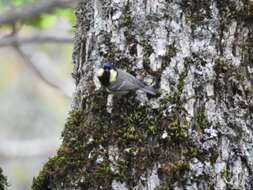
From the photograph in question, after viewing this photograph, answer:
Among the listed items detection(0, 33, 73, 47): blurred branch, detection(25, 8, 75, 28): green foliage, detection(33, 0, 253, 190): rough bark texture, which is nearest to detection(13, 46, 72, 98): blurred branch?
detection(0, 33, 73, 47): blurred branch

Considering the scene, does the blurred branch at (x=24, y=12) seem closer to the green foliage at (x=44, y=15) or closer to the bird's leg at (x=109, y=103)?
the green foliage at (x=44, y=15)

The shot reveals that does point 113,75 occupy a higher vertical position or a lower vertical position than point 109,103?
higher

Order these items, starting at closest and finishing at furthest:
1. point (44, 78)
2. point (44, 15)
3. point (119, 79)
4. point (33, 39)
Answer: point (119, 79) < point (44, 15) < point (33, 39) < point (44, 78)

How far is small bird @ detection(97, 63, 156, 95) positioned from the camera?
118 inches

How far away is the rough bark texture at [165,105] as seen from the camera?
2.94m

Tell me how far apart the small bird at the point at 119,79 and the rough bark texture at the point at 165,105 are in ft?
0.15

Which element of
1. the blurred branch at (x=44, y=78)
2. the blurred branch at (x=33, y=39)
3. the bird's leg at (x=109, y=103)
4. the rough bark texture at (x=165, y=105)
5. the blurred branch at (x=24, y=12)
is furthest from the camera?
the blurred branch at (x=44, y=78)

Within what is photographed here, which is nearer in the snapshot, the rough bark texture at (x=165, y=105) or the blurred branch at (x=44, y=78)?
the rough bark texture at (x=165, y=105)

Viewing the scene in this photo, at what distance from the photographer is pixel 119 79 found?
9.67ft

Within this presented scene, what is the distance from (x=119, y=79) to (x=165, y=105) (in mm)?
241

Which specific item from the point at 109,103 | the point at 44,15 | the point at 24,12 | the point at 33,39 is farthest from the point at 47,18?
the point at 109,103

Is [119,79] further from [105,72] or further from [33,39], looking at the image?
[33,39]

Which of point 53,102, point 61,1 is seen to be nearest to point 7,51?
point 53,102

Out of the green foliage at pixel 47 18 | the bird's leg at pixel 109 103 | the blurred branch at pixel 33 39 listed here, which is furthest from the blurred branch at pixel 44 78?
the bird's leg at pixel 109 103
